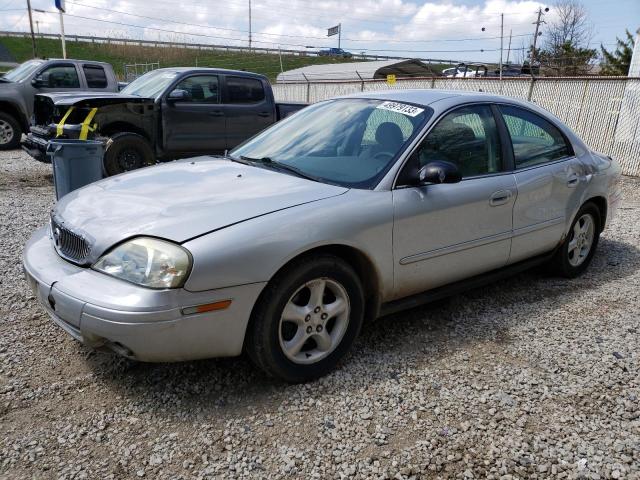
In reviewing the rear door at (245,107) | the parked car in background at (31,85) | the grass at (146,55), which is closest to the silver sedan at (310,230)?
the rear door at (245,107)

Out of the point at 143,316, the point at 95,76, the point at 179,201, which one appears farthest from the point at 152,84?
the point at 143,316

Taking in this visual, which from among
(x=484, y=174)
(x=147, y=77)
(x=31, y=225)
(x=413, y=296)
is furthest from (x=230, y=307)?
(x=147, y=77)

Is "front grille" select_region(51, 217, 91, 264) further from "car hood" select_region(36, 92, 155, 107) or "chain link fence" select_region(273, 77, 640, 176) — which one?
"chain link fence" select_region(273, 77, 640, 176)

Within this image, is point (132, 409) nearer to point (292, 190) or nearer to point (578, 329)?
point (292, 190)

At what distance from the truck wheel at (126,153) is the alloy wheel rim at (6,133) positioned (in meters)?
4.72

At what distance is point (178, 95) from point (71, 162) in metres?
2.94

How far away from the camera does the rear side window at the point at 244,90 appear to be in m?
9.33

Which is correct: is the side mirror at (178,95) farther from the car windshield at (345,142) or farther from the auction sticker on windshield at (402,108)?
the auction sticker on windshield at (402,108)

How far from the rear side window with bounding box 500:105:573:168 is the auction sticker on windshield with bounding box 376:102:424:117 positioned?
803 millimetres

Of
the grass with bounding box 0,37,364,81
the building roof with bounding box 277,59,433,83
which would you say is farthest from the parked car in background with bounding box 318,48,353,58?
the building roof with bounding box 277,59,433,83

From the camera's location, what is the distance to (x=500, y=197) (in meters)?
3.67

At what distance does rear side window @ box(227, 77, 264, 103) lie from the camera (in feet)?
30.6

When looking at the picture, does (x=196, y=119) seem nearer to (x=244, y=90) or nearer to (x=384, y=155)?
(x=244, y=90)

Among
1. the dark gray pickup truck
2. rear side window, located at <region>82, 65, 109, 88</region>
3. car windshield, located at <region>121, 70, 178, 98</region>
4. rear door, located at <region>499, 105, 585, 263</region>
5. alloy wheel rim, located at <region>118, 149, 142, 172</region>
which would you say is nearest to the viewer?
rear door, located at <region>499, 105, 585, 263</region>
